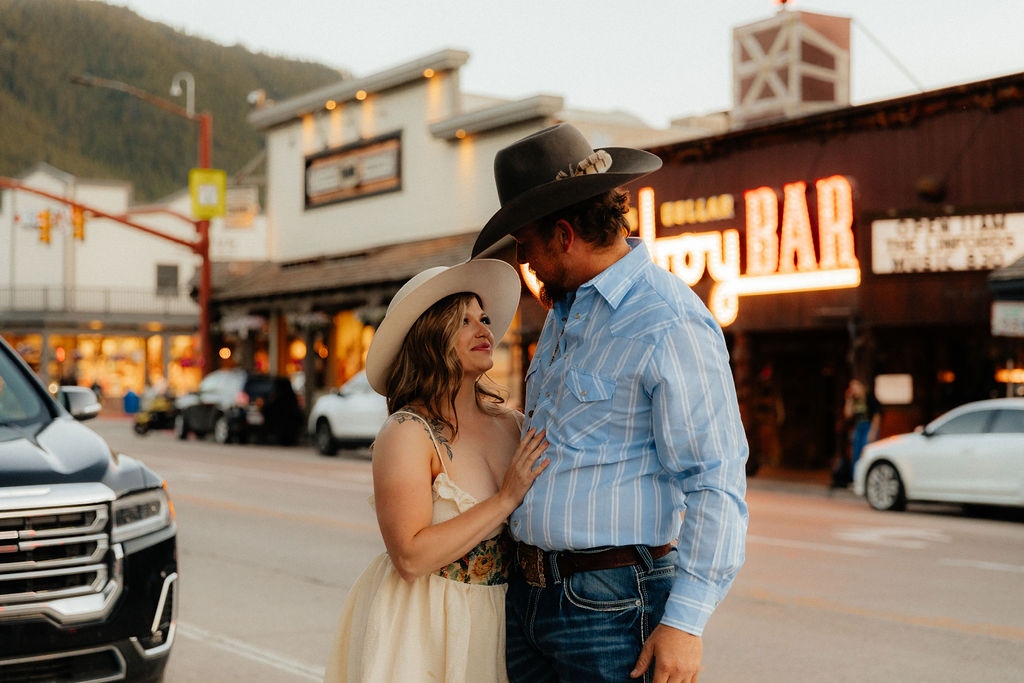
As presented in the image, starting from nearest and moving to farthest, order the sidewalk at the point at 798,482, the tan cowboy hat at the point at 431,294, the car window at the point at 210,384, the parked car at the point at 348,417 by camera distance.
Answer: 1. the tan cowboy hat at the point at 431,294
2. the sidewalk at the point at 798,482
3. the parked car at the point at 348,417
4. the car window at the point at 210,384

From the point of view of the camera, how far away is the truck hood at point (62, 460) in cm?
457

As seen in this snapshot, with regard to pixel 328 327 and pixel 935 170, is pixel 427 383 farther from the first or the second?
pixel 328 327

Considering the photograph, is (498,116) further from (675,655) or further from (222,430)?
(675,655)

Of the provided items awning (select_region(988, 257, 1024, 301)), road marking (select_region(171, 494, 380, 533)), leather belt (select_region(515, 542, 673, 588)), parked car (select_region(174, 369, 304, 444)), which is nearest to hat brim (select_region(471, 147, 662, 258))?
leather belt (select_region(515, 542, 673, 588))

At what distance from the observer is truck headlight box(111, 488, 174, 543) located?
15.6 feet

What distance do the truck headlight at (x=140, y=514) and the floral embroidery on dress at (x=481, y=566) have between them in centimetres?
220

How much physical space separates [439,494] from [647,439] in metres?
0.61

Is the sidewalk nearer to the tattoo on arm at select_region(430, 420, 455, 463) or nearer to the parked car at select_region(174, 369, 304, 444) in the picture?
the parked car at select_region(174, 369, 304, 444)

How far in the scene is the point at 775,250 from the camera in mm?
21406

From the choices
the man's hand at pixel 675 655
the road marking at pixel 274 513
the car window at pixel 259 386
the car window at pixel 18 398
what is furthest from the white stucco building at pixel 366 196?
the man's hand at pixel 675 655

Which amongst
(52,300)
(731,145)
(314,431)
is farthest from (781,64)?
(52,300)

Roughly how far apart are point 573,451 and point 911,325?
59.5 ft

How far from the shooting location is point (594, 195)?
279 cm

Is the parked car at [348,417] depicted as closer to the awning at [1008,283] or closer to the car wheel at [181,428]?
the car wheel at [181,428]
